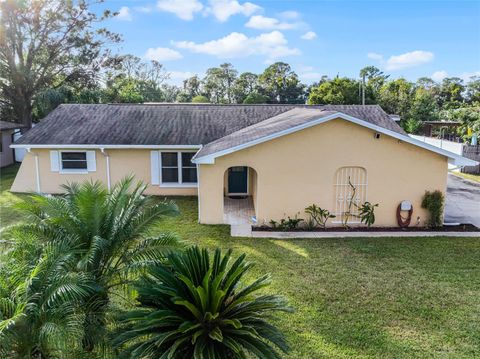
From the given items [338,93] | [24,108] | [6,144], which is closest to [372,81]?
[338,93]

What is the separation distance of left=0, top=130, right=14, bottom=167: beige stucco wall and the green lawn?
2076 cm

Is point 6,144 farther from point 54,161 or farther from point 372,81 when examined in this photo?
point 372,81

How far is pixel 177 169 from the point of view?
1919 centimetres

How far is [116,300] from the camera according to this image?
8438mm

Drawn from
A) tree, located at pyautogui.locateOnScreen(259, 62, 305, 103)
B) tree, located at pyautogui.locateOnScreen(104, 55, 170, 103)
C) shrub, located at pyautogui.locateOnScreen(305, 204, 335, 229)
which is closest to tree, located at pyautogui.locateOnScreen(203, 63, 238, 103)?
tree, located at pyautogui.locateOnScreen(259, 62, 305, 103)

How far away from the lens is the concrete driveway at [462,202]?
1552 centimetres

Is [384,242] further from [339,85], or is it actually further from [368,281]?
[339,85]

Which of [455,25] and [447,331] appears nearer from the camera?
[447,331]

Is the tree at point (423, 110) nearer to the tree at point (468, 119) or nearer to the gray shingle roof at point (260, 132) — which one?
the tree at point (468, 119)

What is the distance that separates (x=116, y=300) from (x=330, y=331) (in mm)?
4643

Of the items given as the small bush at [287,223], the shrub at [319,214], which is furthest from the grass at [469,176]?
the small bush at [287,223]

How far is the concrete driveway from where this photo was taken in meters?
15.5

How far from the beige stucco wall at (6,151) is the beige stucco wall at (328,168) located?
21126mm

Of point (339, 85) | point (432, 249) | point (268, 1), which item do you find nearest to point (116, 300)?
point (432, 249)
